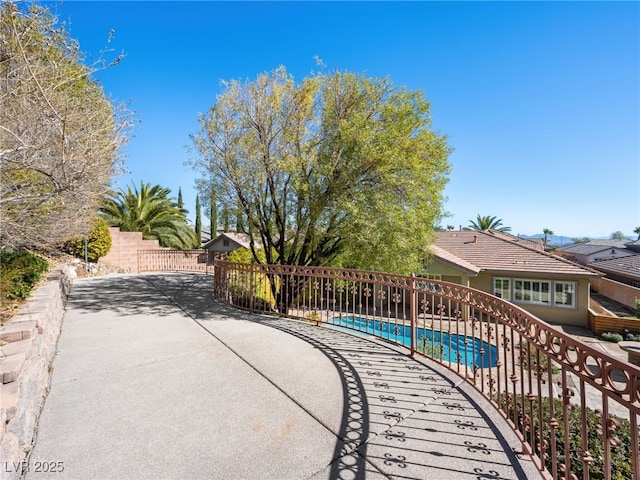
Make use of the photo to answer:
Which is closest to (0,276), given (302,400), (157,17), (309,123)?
(302,400)

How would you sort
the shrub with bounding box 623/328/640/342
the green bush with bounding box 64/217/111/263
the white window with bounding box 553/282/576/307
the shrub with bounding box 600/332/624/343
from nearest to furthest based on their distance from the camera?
the shrub with bounding box 623/328/640/342
the shrub with bounding box 600/332/624/343
the green bush with bounding box 64/217/111/263
the white window with bounding box 553/282/576/307

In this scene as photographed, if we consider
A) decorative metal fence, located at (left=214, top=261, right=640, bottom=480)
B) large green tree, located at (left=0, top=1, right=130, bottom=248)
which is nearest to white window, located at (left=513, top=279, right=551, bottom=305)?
decorative metal fence, located at (left=214, top=261, right=640, bottom=480)

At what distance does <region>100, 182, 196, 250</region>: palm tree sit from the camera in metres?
17.5

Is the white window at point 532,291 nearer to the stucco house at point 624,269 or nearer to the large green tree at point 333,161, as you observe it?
the stucco house at point 624,269

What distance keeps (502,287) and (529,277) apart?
4.38 feet

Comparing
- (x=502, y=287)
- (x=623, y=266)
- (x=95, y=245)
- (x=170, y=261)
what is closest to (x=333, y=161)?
(x=95, y=245)

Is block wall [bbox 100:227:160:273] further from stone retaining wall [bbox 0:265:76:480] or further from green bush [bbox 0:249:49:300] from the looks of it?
stone retaining wall [bbox 0:265:76:480]

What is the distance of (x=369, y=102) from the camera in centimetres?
837

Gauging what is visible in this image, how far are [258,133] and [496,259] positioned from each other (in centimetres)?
1452

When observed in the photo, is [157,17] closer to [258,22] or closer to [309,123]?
[258,22]

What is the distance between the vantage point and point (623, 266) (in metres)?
22.0

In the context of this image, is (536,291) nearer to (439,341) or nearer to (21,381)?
(439,341)

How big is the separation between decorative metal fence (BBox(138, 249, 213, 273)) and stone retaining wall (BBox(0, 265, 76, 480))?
12590 mm

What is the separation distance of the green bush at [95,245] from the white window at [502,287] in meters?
19.8
